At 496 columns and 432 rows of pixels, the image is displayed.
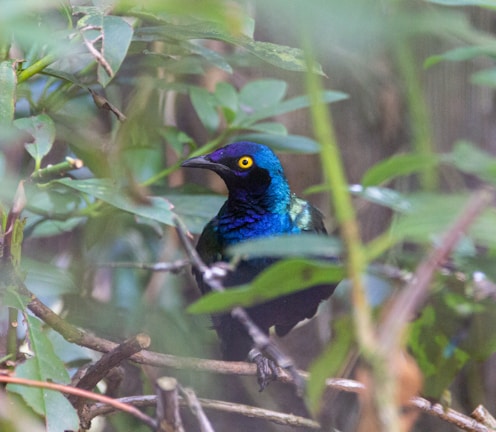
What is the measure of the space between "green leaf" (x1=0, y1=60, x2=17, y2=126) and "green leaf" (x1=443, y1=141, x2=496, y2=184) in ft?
2.76

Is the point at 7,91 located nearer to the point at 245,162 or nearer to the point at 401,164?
the point at 401,164

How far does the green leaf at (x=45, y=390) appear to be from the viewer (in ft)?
4.61

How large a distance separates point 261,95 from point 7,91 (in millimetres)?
1183

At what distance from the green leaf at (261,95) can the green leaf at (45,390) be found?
117 cm

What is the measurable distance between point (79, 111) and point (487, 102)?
71.3 inches

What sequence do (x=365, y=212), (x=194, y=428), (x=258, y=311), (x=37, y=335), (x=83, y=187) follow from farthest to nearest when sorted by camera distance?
(x=365, y=212) < (x=194, y=428) < (x=258, y=311) < (x=83, y=187) < (x=37, y=335)

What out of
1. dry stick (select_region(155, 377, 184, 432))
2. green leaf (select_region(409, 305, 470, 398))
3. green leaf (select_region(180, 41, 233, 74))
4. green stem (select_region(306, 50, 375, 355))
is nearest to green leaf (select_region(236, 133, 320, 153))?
green leaf (select_region(180, 41, 233, 74))

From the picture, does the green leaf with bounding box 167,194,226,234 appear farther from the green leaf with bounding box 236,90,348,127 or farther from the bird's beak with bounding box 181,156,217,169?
the green leaf with bounding box 236,90,348,127

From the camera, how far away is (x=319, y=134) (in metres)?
0.76

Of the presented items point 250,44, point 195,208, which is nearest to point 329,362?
point 250,44

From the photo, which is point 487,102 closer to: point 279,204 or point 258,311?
point 279,204

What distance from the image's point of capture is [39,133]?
6.17ft

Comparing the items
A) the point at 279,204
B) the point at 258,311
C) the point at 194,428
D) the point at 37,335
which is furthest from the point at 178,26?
the point at 194,428

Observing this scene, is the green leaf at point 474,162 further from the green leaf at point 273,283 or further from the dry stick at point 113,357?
the dry stick at point 113,357
